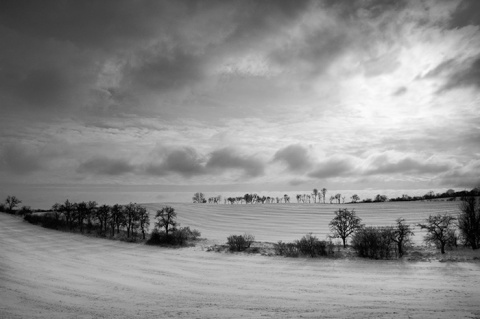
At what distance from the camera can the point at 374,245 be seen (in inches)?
1289

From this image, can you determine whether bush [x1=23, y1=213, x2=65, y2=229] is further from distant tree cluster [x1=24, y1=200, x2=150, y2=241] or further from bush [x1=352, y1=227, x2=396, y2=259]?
bush [x1=352, y1=227, x2=396, y2=259]

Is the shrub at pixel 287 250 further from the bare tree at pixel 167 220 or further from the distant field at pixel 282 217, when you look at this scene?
→ the distant field at pixel 282 217

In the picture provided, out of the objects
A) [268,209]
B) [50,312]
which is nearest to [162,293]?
[50,312]

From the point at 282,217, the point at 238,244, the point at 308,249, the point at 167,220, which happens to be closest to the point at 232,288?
the point at 308,249

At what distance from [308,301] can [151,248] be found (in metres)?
31.1

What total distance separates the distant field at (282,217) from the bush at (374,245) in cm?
2782

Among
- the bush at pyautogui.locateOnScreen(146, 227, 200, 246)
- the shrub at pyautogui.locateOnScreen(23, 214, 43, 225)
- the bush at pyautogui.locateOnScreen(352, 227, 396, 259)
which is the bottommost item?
the shrub at pyautogui.locateOnScreen(23, 214, 43, 225)

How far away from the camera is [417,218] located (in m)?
73.8

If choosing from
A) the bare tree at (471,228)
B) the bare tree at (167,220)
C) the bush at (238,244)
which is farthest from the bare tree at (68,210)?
the bare tree at (471,228)

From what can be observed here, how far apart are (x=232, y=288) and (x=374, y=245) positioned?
19358 millimetres

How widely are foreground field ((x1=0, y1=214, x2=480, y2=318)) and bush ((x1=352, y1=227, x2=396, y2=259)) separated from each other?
2489 mm

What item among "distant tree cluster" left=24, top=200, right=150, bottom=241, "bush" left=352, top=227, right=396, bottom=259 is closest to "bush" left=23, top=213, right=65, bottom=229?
"distant tree cluster" left=24, top=200, right=150, bottom=241

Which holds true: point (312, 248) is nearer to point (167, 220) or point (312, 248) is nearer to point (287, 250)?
point (287, 250)

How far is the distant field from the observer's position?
69.3 meters
